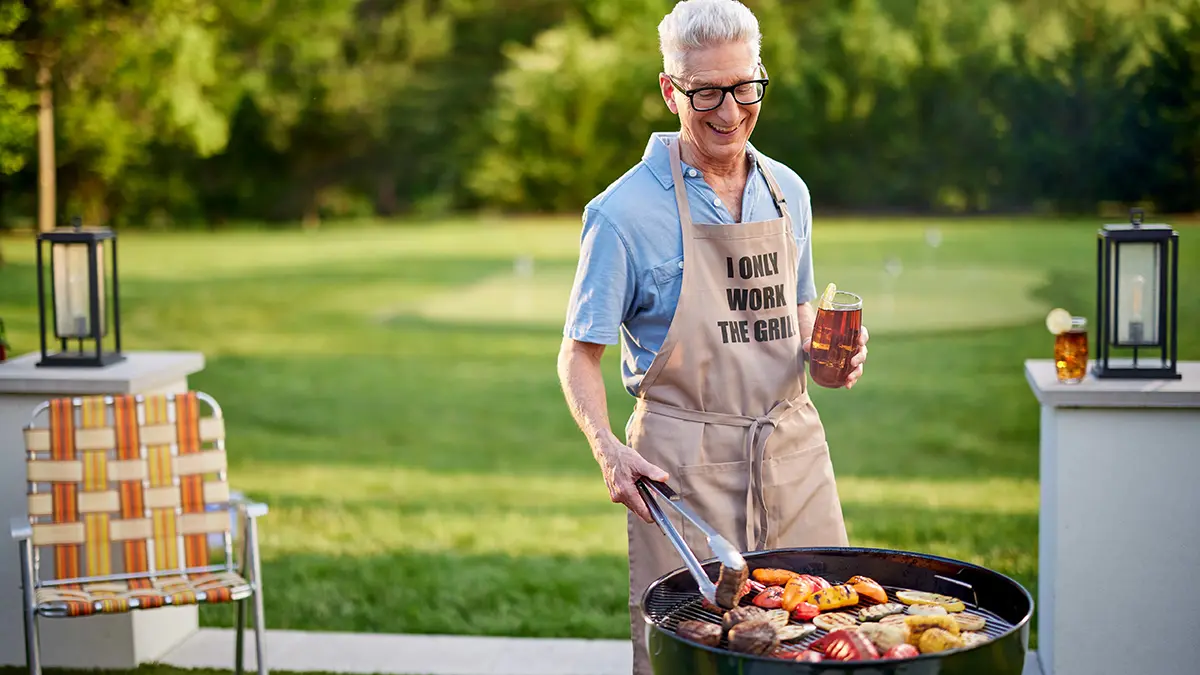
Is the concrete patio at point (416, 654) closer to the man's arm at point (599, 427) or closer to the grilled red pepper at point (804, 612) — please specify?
the man's arm at point (599, 427)

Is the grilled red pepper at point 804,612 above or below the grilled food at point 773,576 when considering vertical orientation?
below

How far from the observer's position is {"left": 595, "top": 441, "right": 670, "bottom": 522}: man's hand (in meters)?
1.97

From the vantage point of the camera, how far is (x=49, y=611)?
286 centimetres

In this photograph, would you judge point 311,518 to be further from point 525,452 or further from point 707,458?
point 707,458

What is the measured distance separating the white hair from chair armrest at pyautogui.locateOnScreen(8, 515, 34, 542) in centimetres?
176

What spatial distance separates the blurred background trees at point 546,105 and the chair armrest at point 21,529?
3.72m

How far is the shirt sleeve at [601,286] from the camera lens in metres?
2.14

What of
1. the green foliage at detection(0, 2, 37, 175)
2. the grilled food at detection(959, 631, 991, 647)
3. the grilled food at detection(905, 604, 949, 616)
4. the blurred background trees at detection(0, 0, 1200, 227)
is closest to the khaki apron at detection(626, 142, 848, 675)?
the grilled food at detection(905, 604, 949, 616)

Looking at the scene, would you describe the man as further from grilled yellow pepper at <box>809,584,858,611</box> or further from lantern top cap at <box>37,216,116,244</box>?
lantern top cap at <box>37,216,116,244</box>

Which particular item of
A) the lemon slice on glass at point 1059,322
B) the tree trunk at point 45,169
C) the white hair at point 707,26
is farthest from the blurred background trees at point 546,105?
the white hair at point 707,26

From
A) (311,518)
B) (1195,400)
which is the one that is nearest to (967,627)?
(1195,400)

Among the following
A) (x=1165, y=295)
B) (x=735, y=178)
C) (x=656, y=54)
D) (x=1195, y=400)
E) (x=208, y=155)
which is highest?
(x=656, y=54)

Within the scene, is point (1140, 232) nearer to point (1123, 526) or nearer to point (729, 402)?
point (1123, 526)

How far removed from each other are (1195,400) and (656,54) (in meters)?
6.68
